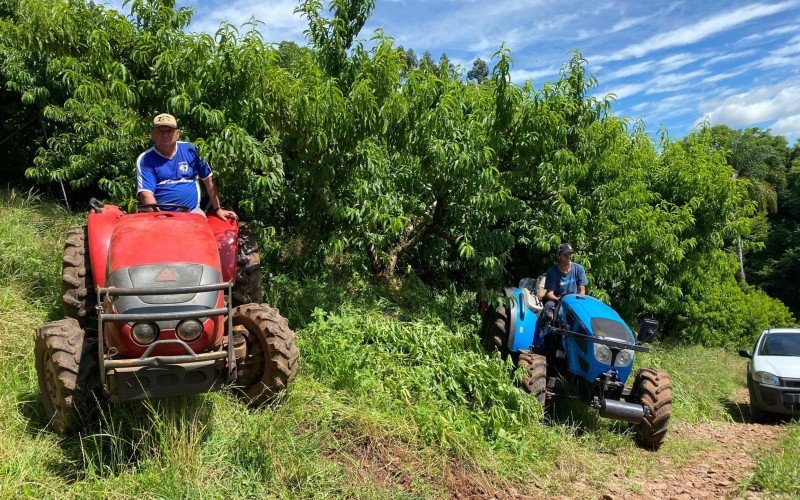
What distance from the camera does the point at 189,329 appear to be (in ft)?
11.6

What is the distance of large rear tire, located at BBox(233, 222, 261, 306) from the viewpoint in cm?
508

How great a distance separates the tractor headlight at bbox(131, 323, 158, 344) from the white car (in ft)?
27.3

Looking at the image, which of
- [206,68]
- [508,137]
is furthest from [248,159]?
[508,137]

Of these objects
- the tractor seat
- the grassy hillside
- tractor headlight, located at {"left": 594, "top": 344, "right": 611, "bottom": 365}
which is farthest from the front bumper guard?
the tractor seat

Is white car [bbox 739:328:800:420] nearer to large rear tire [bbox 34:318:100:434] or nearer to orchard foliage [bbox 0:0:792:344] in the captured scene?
orchard foliage [bbox 0:0:792:344]

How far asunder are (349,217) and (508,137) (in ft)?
8.59

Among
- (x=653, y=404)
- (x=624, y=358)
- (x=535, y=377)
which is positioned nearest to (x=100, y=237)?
(x=535, y=377)

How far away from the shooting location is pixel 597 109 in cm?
795

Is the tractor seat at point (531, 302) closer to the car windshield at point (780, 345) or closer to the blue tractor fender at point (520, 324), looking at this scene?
the blue tractor fender at point (520, 324)

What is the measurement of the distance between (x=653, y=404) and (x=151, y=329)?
15.6 ft

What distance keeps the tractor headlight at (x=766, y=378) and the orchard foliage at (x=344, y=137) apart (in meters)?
2.46

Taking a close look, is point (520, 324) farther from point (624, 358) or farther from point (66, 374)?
point (66, 374)

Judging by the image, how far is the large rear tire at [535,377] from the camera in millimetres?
5797

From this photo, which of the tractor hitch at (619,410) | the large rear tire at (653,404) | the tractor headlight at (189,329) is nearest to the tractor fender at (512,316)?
the tractor hitch at (619,410)
